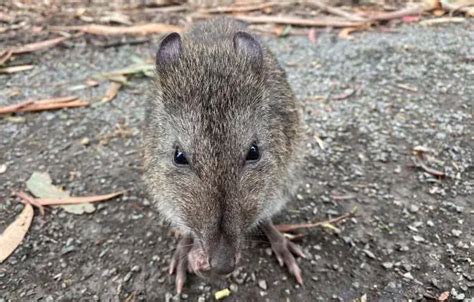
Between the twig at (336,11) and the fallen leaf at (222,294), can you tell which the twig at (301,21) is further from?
the fallen leaf at (222,294)

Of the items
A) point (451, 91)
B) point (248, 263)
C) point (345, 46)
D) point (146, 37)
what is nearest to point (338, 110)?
point (451, 91)

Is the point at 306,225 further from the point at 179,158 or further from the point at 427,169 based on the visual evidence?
the point at 179,158

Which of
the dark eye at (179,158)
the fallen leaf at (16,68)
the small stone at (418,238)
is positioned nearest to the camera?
the dark eye at (179,158)

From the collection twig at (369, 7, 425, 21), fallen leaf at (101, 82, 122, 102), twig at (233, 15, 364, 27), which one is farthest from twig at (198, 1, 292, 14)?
fallen leaf at (101, 82, 122, 102)

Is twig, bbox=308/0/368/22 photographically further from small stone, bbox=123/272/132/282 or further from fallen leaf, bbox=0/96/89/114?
small stone, bbox=123/272/132/282

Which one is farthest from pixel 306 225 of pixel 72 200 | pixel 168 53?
pixel 72 200

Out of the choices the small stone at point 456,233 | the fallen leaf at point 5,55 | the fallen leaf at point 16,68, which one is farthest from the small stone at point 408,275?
the fallen leaf at point 5,55
